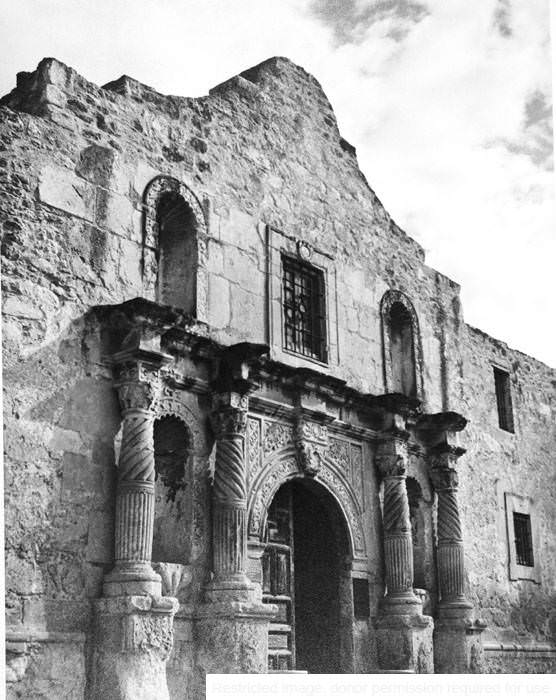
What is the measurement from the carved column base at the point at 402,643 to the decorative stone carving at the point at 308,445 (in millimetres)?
1373

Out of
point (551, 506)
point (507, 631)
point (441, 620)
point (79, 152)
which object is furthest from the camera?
point (551, 506)

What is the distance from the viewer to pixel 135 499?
629 cm

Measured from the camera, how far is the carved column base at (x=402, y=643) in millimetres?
8146

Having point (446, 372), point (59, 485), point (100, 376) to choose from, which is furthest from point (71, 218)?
point (446, 372)

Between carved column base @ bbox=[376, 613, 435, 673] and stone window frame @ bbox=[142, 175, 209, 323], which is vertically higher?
stone window frame @ bbox=[142, 175, 209, 323]

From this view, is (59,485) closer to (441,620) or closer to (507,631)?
(441,620)

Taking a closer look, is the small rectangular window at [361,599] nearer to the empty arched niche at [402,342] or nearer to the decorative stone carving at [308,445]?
the decorative stone carving at [308,445]

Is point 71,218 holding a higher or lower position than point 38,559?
higher

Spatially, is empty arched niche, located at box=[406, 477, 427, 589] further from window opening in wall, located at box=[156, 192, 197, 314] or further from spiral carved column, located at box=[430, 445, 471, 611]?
window opening in wall, located at box=[156, 192, 197, 314]

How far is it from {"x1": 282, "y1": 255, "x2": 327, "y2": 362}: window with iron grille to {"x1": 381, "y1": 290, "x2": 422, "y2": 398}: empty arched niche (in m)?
0.92

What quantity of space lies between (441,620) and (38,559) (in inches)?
167

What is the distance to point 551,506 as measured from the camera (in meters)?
11.2

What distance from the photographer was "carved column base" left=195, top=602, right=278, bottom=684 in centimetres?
657

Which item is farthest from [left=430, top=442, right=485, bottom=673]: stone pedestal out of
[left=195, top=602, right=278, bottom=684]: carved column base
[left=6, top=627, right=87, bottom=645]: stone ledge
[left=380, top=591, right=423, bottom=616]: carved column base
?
[left=6, top=627, right=87, bottom=645]: stone ledge
